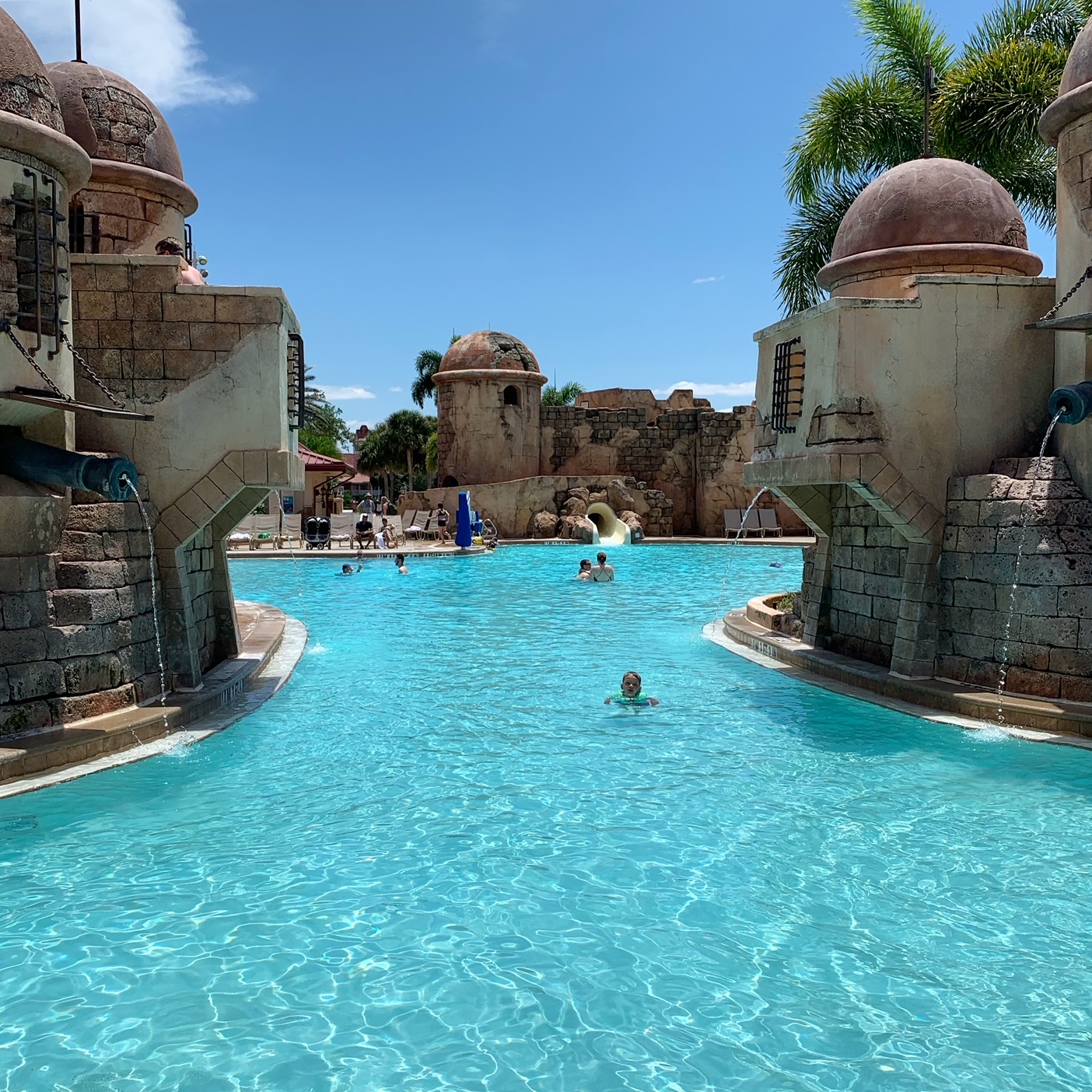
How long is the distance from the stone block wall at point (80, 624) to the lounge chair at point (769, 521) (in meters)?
24.9

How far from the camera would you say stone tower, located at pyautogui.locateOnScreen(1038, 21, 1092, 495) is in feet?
28.5

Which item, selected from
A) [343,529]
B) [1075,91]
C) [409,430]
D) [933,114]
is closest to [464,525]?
[343,529]

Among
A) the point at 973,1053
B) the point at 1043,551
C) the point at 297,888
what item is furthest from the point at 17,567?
the point at 1043,551

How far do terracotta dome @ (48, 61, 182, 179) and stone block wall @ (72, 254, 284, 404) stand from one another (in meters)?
2.85

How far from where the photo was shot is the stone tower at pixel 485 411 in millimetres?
33594

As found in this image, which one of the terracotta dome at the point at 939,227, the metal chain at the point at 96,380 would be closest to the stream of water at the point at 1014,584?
the metal chain at the point at 96,380

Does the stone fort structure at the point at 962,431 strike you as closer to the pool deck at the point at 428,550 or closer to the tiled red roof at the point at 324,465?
the pool deck at the point at 428,550

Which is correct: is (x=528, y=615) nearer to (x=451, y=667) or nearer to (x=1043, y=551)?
(x=451, y=667)

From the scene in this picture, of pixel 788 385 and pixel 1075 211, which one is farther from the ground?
pixel 1075 211

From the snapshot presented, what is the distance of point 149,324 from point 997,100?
14.4m

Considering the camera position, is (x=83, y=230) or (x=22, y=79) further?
(x=83, y=230)

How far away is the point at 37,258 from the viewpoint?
7500 millimetres

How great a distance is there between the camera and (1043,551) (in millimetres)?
8625

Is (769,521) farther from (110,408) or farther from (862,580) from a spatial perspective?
(110,408)
